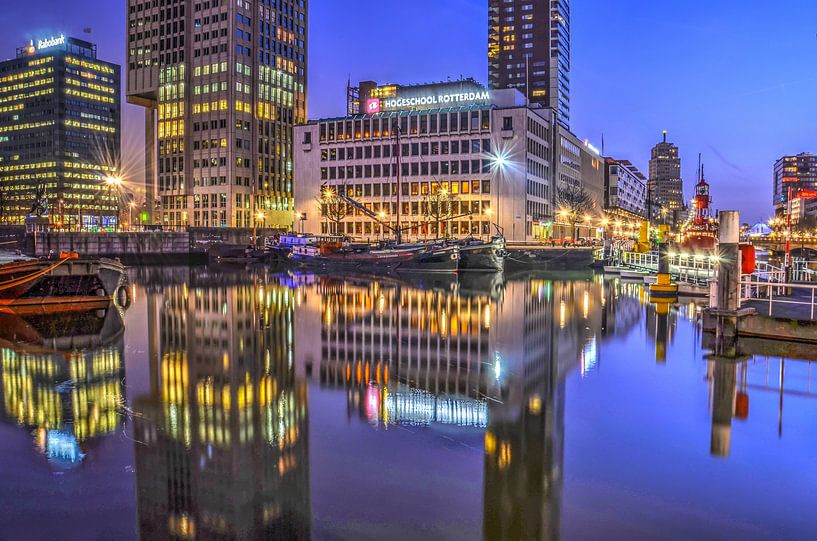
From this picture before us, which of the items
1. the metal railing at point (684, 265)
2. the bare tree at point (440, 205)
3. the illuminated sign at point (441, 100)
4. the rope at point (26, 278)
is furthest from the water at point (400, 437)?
the illuminated sign at point (441, 100)

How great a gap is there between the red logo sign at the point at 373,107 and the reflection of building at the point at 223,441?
348 ft

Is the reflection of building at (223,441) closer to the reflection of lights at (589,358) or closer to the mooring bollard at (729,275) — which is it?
the reflection of lights at (589,358)

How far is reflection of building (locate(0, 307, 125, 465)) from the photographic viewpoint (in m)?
12.7

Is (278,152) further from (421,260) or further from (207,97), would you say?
(421,260)

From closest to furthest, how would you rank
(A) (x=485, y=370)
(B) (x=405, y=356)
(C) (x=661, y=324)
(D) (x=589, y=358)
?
(A) (x=485, y=370), (D) (x=589, y=358), (B) (x=405, y=356), (C) (x=661, y=324)

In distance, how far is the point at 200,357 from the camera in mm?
20641

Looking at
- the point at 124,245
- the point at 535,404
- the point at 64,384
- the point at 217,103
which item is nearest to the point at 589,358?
the point at 535,404

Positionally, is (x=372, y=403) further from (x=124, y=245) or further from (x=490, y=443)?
(x=124, y=245)

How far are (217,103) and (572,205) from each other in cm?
7926

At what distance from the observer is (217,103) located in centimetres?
14600

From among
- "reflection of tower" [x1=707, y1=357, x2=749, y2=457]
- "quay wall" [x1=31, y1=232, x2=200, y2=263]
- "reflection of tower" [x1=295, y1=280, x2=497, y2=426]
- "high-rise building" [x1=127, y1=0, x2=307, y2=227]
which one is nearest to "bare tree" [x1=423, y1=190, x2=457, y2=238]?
"quay wall" [x1=31, y1=232, x2=200, y2=263]

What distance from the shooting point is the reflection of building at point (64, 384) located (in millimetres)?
12695

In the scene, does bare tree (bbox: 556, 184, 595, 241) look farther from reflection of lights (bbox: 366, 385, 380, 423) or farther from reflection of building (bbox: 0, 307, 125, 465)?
reflection of lights (bbox: 366, 385, 380, 423)

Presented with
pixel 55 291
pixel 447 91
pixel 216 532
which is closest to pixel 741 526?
pixel 216 532
